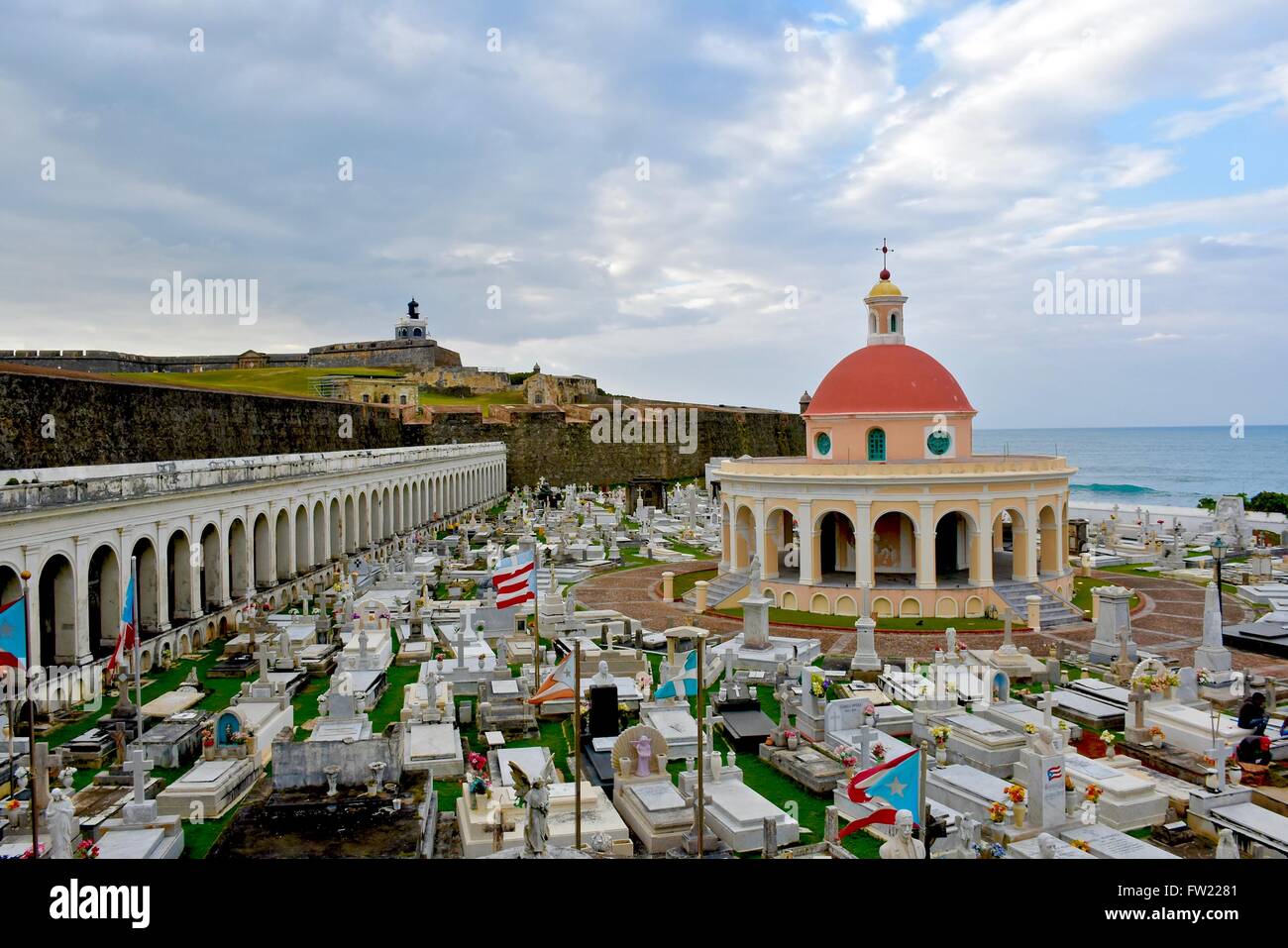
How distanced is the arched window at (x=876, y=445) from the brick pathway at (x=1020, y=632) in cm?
714

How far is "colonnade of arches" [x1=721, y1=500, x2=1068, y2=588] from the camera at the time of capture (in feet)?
88.4

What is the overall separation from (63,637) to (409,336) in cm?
9655

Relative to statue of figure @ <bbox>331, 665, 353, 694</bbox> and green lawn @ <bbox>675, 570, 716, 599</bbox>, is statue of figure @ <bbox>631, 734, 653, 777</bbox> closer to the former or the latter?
statue of figure @ <bbox>331, 665, 353, 694</bbox>

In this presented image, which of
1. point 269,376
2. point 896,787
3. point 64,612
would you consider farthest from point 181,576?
point 269,376

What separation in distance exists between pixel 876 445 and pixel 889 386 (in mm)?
1919

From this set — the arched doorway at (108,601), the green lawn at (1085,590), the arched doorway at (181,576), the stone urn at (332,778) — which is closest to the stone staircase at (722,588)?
the green lawn at (1085,590)

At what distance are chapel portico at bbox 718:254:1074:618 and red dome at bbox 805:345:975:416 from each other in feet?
0.12

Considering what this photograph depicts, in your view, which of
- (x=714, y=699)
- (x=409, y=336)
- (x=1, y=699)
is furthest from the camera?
(x=409, y=336)

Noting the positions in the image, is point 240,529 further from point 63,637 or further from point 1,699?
point 1,699

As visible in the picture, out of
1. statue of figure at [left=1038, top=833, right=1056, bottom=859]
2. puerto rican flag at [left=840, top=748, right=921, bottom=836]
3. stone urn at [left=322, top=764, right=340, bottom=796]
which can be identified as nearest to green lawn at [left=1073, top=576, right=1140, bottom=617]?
statue of figure at [left=1038, top=833, right=1056, bottom=859]
